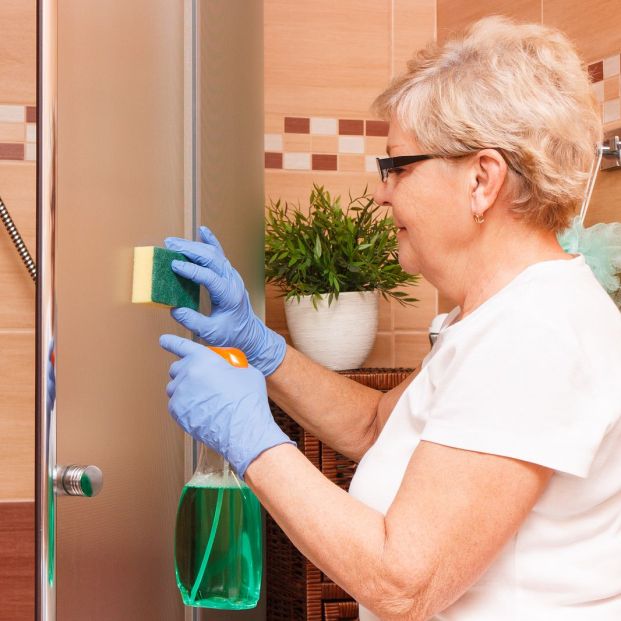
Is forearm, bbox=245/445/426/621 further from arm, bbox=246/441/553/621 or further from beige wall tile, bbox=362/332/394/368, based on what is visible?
beige wall tile, bbox=362/332/394/368

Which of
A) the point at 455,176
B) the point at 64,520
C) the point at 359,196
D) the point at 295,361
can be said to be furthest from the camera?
the point at 359,196

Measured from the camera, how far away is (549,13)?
171 centimetres

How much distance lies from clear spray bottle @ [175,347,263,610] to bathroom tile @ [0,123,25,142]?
3.13ft

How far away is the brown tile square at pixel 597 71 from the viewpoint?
1.59 metres

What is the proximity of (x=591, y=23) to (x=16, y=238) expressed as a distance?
1.22 m

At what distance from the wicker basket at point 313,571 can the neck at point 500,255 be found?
1.92ft

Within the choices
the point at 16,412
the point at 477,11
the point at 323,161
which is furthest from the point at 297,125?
the point at 16,412

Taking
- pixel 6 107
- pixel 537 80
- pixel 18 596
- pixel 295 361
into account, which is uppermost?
pixel 6 107

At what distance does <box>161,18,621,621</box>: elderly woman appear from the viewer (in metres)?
0.75

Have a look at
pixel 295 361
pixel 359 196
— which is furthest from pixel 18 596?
pixel 359 196

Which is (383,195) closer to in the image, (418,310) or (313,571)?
(313,571)

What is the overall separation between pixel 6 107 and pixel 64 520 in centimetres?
120

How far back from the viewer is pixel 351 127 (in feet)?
6.10

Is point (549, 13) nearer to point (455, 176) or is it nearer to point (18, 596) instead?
point (455, 176)
